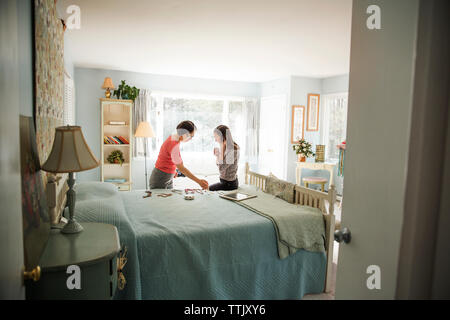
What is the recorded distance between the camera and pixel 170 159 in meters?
3.71

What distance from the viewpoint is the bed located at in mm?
2158

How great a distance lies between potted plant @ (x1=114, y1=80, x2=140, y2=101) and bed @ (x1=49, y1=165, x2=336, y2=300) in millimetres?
3226

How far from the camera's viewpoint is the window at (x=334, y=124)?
649 cm

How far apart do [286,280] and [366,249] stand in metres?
1.61

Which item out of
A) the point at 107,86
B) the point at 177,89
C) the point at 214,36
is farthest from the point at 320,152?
the point at 107,86

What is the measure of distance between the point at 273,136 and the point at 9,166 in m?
6.60

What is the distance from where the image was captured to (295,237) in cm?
Result: 263

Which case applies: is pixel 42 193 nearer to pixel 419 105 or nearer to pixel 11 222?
pixel 11 222

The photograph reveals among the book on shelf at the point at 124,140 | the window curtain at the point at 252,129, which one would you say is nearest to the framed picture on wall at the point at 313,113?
the window curtain at the point at 252,129

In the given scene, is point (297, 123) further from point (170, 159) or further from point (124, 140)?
A: point (170, 159)

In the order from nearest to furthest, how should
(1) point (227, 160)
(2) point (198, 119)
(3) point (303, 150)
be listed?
(1) point (227, 160) < (3) point (303, 150) < (2) point (198, 119)

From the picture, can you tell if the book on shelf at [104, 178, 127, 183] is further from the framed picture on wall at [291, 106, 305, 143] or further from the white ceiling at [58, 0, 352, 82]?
the framed picture on wall at [291, 106, 305, 143]

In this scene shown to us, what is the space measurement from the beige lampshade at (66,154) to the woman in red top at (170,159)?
218 cm
